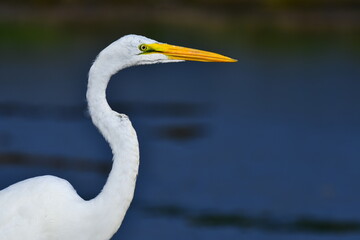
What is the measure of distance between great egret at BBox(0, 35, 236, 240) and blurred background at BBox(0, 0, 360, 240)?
1.43 meters

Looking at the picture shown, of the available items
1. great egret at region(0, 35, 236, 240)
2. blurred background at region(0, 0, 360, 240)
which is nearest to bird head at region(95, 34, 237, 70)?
great egret at region(0, 35, 236, 240)

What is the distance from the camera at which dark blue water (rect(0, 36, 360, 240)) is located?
8016 mm

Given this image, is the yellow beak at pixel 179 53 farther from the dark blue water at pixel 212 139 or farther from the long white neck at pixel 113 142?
the dark blue water at pixel 212 139

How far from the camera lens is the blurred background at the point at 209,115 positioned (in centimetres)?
816

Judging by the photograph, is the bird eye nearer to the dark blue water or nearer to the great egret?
the great egret

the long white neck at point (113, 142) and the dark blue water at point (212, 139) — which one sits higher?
the long white neck at point (113, 142)

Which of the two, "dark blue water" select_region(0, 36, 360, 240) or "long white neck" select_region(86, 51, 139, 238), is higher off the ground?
"long white neck" select_region(86, 51, 139, 238)

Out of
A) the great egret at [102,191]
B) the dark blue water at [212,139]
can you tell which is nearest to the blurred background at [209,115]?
the dark blue water at [212,139]

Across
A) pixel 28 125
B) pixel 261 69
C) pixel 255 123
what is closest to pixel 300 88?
pixel 261 69

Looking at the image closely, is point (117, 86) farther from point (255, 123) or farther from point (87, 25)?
point (87, 25)

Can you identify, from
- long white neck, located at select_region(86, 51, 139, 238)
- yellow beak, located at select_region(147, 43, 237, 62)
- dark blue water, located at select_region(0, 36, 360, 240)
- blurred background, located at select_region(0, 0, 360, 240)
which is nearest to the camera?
long white neck, located at select_region(86, 51, 139, 238)

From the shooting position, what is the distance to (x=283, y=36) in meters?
17.6

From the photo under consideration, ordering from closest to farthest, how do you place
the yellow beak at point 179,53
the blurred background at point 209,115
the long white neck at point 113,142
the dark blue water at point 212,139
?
the long white neck at point 113,142
the yellow beak at point 179,53
the dark blue water at point 212,139
the blurred background at point 209,115

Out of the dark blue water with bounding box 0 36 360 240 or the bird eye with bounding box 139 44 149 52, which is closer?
the bird eye with bounding box 139 44 149 52
